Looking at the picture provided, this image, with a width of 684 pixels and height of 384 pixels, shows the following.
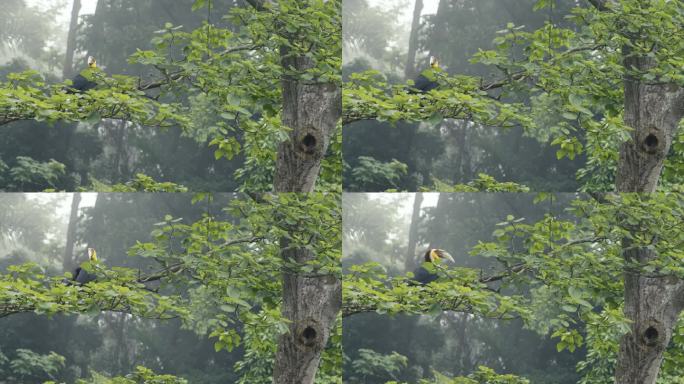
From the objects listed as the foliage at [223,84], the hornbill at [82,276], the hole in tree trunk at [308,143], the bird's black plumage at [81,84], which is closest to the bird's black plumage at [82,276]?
the hornbill at [82,276]

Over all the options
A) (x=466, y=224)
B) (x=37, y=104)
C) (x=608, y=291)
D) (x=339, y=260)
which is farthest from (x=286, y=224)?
(x=608, y=291)

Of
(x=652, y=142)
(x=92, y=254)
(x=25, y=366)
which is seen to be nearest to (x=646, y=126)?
(x=652, y=142)

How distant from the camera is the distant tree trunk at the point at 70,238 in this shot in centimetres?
800

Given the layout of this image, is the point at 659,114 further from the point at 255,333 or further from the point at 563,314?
the point at 255,333

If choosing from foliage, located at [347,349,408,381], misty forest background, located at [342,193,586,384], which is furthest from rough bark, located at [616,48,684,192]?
foliage, located at [347,349,408,381]

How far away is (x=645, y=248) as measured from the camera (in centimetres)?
826

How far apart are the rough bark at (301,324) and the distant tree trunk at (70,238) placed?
159 centimetres

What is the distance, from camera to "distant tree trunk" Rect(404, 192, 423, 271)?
8367 mm

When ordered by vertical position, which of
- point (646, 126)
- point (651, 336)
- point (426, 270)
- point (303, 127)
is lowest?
point (651, 336)

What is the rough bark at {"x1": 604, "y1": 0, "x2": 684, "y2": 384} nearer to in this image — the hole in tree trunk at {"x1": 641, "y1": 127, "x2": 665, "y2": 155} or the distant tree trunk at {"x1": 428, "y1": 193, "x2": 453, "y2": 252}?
the hole in tree trunk at {"x1": 641, "y1": 127, "x2": 665, "y2": 155}

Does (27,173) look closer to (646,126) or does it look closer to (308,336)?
(308,336)

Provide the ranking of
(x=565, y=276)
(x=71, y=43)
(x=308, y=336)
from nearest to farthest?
(x=71, y=43), (x=565, y=276), (x=308, y=336)

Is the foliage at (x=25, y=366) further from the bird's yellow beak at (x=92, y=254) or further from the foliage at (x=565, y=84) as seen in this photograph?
the foliage at (x=565, y=84)

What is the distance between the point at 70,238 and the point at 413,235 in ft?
8.74
